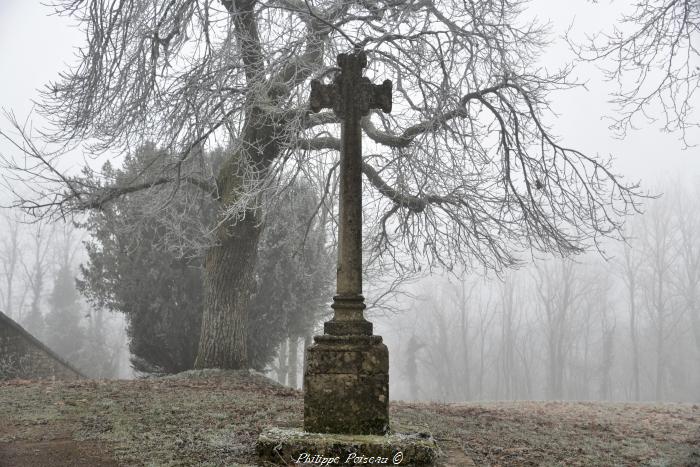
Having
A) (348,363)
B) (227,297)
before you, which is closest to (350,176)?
(348,363)

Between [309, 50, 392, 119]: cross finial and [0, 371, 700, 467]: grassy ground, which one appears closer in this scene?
[0, 371, 700, 467]: grassy ground

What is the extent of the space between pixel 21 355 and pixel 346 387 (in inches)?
475

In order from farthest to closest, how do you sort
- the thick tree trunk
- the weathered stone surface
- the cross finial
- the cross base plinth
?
the weathered stone surface
the thick tree trunk
the cross finial
the cross base plinth

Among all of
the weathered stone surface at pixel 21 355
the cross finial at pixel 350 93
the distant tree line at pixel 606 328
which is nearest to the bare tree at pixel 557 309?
the distant tree line at pixel 606 328

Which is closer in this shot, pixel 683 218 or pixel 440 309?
pixel 683 218

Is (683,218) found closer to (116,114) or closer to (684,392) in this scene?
(684,392)

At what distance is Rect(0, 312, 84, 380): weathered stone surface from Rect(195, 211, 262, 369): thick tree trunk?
5640mm

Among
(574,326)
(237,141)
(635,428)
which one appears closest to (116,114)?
(237,141)

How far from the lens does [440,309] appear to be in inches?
1690

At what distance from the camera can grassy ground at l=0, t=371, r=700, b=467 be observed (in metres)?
5.02

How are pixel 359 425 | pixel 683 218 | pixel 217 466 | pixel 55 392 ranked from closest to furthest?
pixel 217 466
pixel 359 425
pixel 55 392
pixel 683 218

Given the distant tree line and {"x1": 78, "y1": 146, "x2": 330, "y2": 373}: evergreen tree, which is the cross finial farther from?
the distant tree line

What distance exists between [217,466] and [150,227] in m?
11.5

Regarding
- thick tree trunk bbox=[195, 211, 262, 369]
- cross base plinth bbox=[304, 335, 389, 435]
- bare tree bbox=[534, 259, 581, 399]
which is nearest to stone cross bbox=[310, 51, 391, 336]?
cross base plinth bbox=[304, 335, 389, 435]
